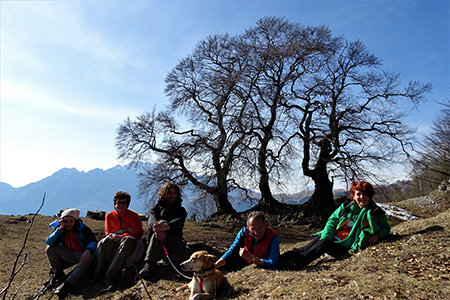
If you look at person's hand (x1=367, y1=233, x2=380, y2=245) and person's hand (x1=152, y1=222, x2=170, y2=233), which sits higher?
person's hand (x1=152, y1=222, x2=170, y2=233)

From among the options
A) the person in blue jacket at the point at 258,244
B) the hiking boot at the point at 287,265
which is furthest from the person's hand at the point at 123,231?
the hiking boot at the point at 287,265

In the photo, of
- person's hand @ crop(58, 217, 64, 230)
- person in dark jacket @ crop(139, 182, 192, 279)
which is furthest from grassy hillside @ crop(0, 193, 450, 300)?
person's hand @ crop(58, 217, 64, 230)

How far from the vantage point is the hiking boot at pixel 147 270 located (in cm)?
465

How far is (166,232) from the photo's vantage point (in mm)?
5141

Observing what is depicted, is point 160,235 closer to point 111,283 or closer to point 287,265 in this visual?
point 111,283

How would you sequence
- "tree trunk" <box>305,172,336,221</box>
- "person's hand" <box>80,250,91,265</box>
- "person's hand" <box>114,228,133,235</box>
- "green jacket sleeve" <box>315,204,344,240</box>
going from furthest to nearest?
"tree trunk" <box>305,172,336,221</box>
"person's hand" <box>114,228,133,235</box>
"person's hand" <box>80,250,91,265</box>
"green jacket sleeve" <box>315,204,344,240</box>

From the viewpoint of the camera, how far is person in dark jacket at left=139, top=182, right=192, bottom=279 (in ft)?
16.0

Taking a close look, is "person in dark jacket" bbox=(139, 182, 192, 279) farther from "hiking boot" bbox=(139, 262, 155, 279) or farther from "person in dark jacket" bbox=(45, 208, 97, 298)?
"person in dark jacket" bbox=(45, 208, 97, 298)

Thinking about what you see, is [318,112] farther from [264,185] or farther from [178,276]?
[178,276]

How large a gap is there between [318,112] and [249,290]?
12814mm

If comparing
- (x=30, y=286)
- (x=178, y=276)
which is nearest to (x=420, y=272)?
(x=178, y=276)

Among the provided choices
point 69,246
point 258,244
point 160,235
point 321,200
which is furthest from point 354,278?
point 321,200

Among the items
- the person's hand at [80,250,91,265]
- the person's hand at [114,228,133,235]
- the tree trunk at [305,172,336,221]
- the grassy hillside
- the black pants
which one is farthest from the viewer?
the tree trunk at [305,172,336,221]

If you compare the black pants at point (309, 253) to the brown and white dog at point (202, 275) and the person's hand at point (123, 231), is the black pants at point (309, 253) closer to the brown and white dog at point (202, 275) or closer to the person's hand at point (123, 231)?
the brown and white dog at point (202, 275)
